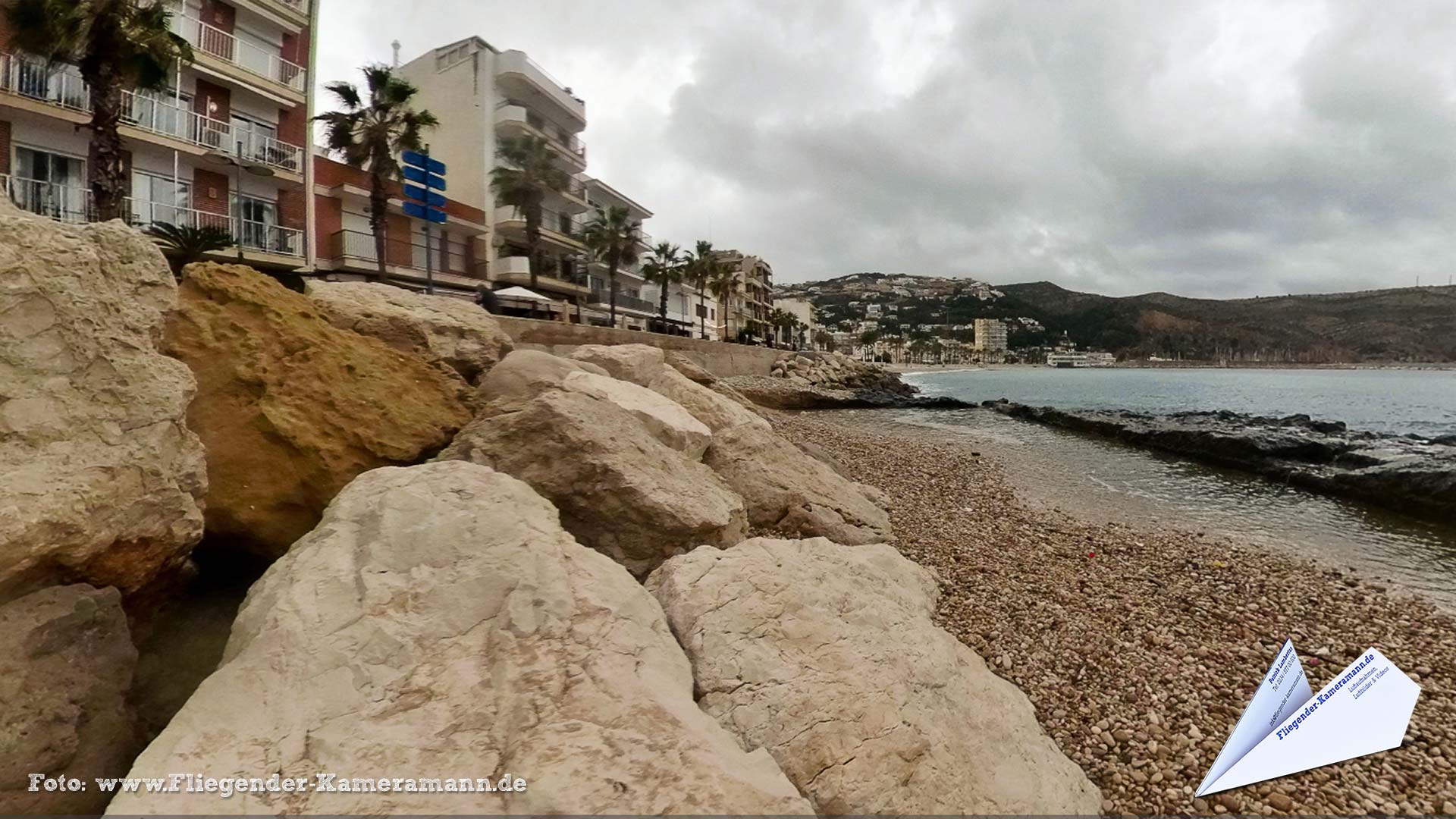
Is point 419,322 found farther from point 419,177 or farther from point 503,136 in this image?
point 503,136

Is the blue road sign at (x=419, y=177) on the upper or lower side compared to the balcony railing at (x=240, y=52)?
lower

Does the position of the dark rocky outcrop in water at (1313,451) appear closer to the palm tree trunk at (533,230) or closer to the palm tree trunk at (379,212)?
the palm tree trunk at (533,230)

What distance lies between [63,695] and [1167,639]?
7.67m

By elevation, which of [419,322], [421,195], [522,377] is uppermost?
[421,195]

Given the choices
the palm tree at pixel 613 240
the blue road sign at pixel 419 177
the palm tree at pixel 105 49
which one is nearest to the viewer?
the palm tree at pixel 105 49

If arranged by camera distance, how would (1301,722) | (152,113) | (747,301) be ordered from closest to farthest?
(1301,722) → (152,113) → (747,301)

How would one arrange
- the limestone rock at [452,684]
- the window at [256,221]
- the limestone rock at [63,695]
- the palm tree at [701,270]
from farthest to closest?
1. the palm tree at [701,270]
2. the window at [256,221]
3. the limestone rock at [63,695]
4. the limestone rock at [452,684]

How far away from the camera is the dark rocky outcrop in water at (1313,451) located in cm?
1362

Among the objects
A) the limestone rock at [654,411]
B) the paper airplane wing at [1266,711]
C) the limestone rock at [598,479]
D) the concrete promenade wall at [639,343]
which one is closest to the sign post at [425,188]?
the concrete promenade wall at [639,343]

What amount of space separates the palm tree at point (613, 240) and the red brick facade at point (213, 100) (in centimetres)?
2049

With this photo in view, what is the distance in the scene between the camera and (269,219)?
22.2 meters

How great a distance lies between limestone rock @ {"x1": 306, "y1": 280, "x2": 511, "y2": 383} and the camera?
271 inches

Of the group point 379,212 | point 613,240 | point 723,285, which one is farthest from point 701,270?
point 379,212

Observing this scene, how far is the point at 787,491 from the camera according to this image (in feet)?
23.1
